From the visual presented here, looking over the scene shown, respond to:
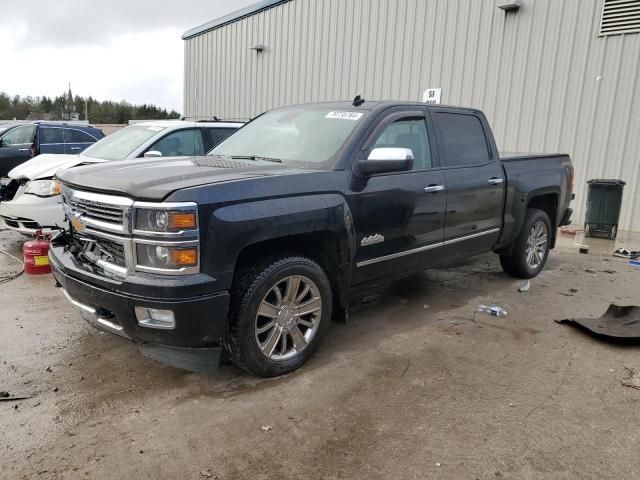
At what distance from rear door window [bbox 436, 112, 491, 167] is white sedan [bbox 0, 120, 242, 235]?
136 inches

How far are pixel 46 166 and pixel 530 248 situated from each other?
613 cm

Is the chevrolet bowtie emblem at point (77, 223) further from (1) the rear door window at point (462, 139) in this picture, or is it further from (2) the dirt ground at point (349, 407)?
(1) the rear door window at point (462, 139)

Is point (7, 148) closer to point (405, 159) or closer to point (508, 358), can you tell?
point (405, 159)

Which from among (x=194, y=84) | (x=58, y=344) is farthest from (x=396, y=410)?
(x=194, y=84)

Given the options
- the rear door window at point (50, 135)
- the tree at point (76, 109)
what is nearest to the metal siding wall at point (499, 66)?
the rear door window at point (50, 135)

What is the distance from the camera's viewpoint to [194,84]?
20.6 metres

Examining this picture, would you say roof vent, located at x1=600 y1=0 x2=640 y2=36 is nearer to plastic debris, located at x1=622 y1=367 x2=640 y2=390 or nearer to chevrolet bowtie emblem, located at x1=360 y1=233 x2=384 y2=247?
plastic debris, located at x1=622 y1=367 x2=640 y2=390

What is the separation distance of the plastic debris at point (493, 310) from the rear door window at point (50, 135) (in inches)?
393

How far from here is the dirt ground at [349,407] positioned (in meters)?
2.64

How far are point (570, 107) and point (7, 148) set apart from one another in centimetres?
1186

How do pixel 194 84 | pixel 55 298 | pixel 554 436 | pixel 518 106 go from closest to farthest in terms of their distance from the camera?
1. pixel 554 436
2. pixel 55 298
3. pixel 518 106
4. pixel 194 84

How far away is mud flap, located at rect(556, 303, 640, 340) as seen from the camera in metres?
4.24

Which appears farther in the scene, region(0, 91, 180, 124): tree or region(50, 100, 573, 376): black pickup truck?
region(0, 91, 180, 124): tree

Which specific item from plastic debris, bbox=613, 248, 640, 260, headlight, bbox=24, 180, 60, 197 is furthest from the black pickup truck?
plastic debris, bbox=613, 248, 640, 260
